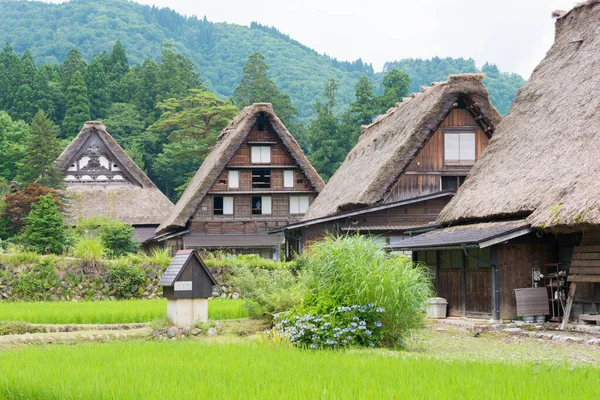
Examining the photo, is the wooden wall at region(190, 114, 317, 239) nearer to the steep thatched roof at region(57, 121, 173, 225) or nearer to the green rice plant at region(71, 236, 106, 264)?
the steep thatched roof at region(57, 121, 173, 225)

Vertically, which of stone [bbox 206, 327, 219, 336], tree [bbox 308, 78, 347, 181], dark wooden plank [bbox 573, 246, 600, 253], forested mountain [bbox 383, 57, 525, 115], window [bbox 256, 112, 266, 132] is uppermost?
forested mountain [bbox 383, 57, 525, 115]

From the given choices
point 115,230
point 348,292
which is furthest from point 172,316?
point 115,230

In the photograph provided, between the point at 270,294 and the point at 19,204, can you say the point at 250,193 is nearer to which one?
the point at 19,204

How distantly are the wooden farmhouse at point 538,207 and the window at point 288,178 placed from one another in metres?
15.7

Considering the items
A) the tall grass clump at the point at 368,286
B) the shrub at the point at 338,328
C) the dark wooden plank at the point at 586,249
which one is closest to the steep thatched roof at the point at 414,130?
the dark wooden plank at the point at 586,249

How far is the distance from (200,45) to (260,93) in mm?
53936

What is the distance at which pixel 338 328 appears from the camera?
11.8 m

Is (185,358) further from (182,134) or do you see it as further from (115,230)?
(182,134)

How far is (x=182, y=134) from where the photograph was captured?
178 feet

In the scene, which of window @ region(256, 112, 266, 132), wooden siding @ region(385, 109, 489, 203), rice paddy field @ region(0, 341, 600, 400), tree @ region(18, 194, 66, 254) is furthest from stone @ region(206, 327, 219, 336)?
window @ region(256, 112, 266, 132)

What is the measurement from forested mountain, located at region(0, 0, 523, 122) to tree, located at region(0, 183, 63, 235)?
54376mm

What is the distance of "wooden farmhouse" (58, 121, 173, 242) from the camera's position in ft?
133

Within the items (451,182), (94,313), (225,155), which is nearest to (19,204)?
(225,155)

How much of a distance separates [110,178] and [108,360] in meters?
33.9
